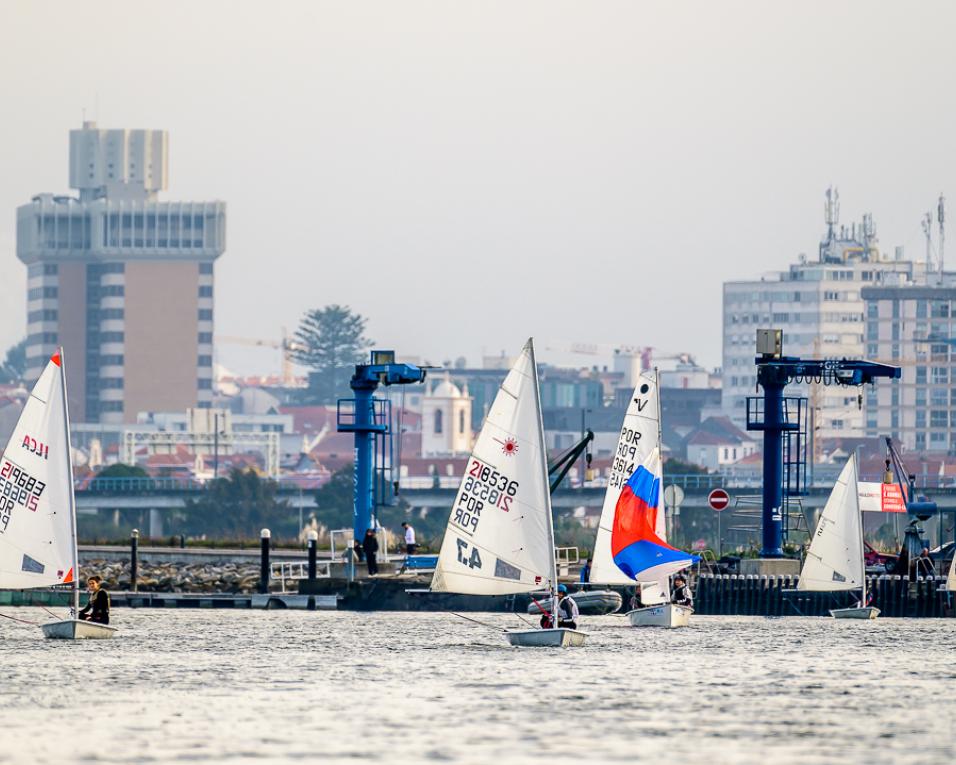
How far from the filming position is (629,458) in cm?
6406

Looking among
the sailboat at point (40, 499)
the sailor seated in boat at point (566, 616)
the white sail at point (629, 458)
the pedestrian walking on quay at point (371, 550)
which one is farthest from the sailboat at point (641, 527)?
the sailboat at point (40, 499)

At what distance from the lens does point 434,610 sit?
7256 centimetres

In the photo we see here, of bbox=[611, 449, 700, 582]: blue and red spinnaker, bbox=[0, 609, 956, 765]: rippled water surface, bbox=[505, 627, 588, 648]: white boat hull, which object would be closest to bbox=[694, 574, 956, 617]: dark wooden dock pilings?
bbox=[0, 609, 956, 765]: rippled water surface

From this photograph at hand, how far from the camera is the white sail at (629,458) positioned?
2479 inches

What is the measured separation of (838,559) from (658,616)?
935 centimetres

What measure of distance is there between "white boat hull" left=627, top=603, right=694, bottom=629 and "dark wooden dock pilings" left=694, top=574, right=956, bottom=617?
852 centimetres

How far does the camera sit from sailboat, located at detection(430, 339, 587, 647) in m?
53.2

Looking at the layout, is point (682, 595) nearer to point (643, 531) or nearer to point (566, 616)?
point (643, 531)

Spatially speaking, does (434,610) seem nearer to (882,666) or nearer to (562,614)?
(562,614)

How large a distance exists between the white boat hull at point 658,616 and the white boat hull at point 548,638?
26.0ft

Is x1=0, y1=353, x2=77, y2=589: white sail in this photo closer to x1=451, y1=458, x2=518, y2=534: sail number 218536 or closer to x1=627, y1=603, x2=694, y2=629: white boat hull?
x1=451, y1=458, x2=518, y2=534: sail number 218536

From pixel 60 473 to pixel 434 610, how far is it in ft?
60.4

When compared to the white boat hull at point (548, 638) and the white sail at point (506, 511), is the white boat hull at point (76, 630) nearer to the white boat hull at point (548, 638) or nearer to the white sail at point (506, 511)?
the white sail at point (506, 511)

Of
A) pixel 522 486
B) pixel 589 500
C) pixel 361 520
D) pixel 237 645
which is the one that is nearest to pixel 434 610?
pixel 361 520
